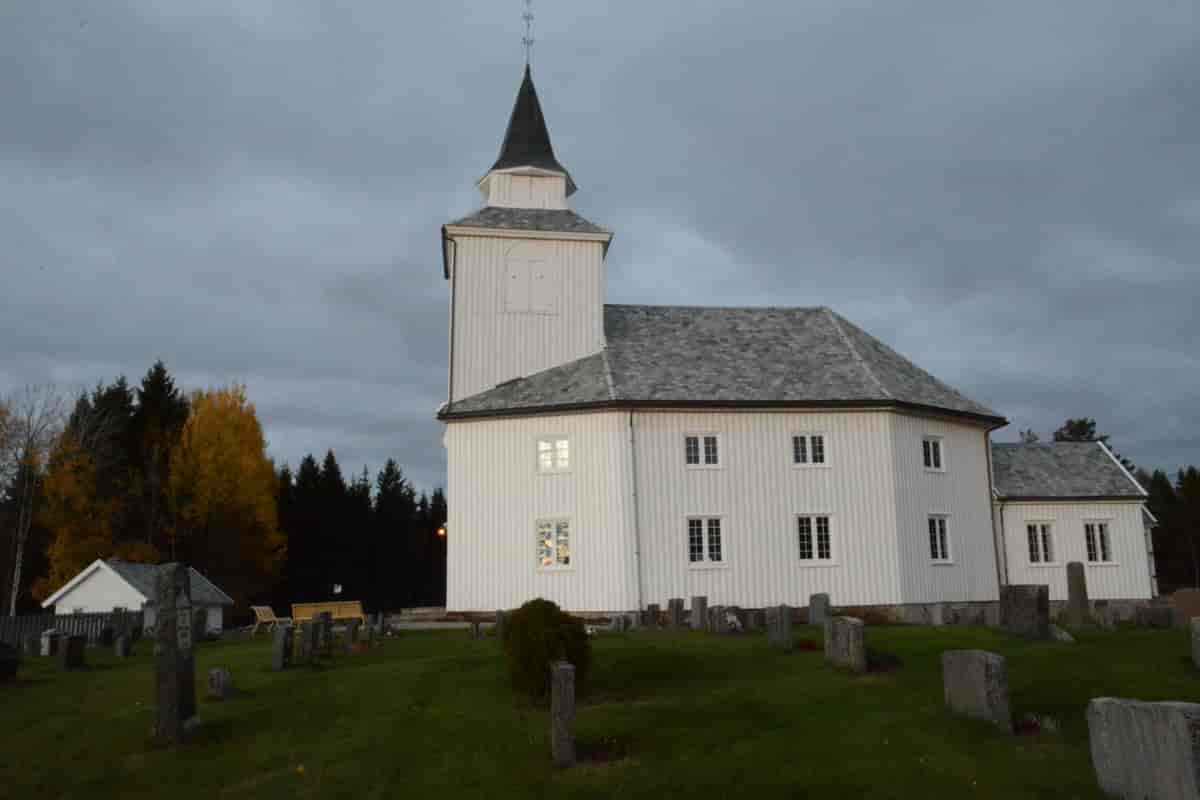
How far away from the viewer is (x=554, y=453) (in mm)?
31781

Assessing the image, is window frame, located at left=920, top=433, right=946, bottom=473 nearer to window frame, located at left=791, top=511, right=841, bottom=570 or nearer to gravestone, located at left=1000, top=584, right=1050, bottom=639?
window frame, located at left=791, top=511, right=841, bottom=570

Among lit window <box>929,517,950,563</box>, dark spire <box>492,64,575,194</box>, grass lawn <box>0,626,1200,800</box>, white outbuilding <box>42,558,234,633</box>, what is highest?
dark spire <box>492,64,575,194</box>

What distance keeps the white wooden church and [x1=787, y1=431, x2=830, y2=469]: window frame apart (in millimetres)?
62

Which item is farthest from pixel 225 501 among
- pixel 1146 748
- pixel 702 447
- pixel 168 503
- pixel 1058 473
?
pixel 1146 748

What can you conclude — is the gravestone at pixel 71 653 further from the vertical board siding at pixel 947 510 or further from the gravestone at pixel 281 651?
the vertical board siding at pixel 947 510

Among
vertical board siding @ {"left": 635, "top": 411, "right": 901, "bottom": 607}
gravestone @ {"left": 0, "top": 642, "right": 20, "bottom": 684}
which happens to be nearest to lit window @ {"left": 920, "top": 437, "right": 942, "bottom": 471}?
vertical board siding @ {"left": 635, "top": 411, "right": 901, "bottom": 607}

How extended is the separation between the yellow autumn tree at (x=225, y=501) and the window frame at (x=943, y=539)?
3469cm

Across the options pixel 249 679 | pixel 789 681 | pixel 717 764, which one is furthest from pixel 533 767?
pixel 249 679

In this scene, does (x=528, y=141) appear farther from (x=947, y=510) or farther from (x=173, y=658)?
(x=173, y=658)

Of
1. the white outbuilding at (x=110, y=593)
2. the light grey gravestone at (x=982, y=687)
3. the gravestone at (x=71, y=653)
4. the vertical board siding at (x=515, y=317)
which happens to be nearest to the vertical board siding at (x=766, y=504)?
the vertical board siding at (x=515, y=317)

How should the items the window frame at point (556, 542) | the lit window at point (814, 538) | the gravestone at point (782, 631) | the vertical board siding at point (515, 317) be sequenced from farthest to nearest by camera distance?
the vertical board siding at point (515, 317) < the lit window at point (814, 538) < the window frame at point (556, 542) < the gravestone at point (782, 631)

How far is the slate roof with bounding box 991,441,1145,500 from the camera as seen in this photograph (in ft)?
118

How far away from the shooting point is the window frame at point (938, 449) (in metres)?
33.4

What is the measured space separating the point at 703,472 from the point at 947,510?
8.86 m
